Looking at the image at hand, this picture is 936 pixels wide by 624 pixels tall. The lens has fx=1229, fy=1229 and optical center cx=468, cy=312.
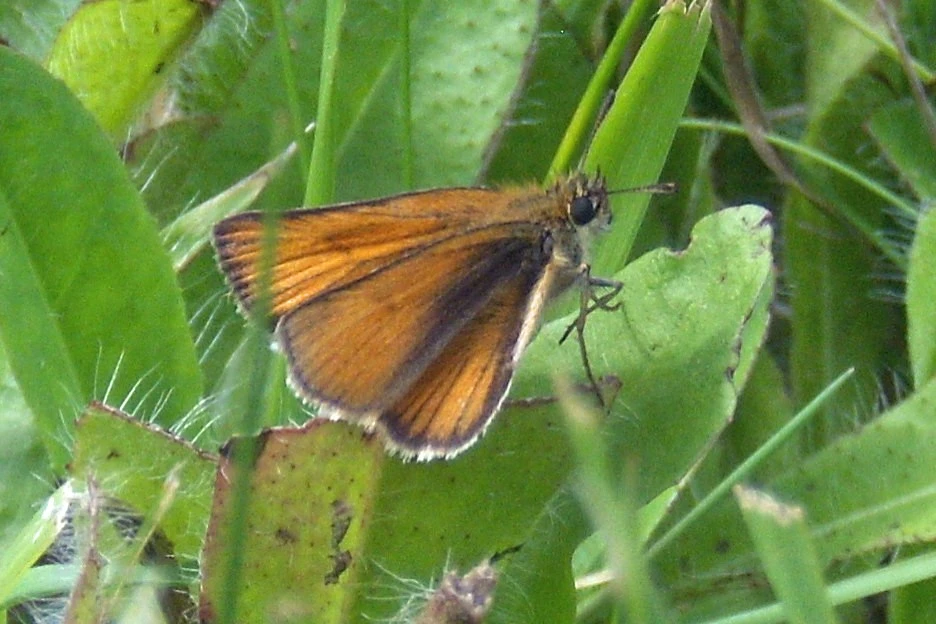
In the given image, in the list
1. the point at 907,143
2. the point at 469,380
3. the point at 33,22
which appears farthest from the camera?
the point at 907,143

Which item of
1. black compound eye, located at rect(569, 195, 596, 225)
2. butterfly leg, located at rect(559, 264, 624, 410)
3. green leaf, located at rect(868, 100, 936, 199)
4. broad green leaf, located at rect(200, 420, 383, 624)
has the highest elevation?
black compound eye, located at rect(569, 195, 596, 225)

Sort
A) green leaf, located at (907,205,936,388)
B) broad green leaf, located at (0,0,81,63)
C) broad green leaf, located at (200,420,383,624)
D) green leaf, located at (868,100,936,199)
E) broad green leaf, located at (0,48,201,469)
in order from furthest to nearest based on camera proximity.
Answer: green leaf, located at (868,100,936,199), broad green leaf, located at (0,0,81,63), green leaf, located at (907,205,936,388), broad green leaf, located at (0,48,201,469), broad green leaf, located at (200,420,383,624)

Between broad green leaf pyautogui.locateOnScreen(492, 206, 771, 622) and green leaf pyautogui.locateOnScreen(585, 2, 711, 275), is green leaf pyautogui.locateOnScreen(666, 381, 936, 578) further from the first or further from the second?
green leaf pyautogui.locateOnScreen(585, 2, 711, 275)

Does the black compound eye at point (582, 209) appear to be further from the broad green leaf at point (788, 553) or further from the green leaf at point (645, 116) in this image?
the broad green leaf at point (788, 553)

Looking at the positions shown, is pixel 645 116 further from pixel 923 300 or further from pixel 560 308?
pixel 923 300

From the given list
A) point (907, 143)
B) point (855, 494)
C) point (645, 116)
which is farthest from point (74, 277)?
point (907, 143)

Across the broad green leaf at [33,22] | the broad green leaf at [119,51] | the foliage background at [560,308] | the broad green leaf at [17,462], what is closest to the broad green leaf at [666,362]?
the foliage background at [560,308]

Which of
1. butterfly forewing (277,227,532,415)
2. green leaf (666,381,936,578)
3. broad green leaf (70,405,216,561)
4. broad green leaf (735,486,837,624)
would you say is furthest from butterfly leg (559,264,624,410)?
broad green leaf (735,486,837,624)

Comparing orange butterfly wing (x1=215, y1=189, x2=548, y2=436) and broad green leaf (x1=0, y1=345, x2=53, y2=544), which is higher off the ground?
orange butterfly wing (x1=215, y1=189, x2=548, y2=436)

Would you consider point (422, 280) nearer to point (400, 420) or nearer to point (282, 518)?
point (400, 420)
